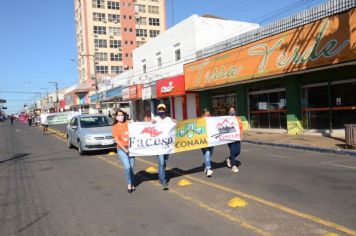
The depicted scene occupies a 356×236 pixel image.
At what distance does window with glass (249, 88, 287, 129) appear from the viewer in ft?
65.1

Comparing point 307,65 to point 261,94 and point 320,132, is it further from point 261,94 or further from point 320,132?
point 261,94

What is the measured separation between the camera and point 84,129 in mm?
15289

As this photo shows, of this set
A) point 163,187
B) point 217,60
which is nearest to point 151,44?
point 217,60

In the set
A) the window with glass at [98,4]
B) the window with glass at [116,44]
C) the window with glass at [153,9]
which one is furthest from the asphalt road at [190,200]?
the window with glass at [153,9]

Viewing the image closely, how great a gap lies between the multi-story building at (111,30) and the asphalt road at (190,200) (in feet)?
241

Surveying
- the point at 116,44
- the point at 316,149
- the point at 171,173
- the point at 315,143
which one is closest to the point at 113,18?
the point at 116,44

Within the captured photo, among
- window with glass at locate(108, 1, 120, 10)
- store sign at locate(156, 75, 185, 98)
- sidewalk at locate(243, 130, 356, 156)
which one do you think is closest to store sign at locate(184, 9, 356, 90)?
sidewalk at locate(243, 130, 356, 156)

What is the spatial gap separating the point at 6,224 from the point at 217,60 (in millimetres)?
18694

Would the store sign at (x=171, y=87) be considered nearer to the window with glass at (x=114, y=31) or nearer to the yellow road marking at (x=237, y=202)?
the yellow road marking at (x=237, y=202)

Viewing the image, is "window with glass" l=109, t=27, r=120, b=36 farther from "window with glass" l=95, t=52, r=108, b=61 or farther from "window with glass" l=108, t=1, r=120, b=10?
"window with glass" l=95, t=52, r=108, b=61

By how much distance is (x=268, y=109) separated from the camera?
20922 mm

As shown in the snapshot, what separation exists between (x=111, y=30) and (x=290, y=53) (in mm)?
75368

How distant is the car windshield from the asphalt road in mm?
4648

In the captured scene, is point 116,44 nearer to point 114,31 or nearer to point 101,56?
point 114,31
